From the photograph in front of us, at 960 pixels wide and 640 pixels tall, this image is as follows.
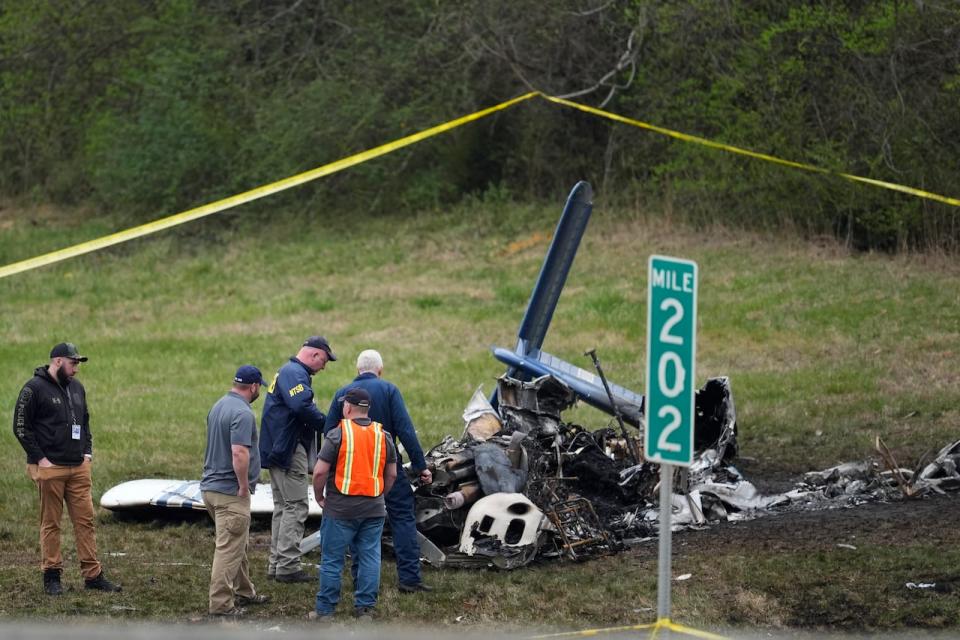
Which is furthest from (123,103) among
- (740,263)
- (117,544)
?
(117,544)

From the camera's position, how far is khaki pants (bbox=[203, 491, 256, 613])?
9039 mm

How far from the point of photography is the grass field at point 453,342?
31.3 ft

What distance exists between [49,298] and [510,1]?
Result: 11.5 meters

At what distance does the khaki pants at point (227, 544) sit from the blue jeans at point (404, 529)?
84 centimetres

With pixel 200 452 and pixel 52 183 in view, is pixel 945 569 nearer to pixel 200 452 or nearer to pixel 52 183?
pixel 200 452

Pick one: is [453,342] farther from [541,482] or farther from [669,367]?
[669,367]

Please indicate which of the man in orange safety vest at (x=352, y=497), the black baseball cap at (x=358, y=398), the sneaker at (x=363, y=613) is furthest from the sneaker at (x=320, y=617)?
the black baseball cap at (x=358, y=398)

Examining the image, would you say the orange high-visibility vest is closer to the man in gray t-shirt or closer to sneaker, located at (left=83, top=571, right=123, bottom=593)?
the man in gray t-shirt

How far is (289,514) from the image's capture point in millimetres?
10109

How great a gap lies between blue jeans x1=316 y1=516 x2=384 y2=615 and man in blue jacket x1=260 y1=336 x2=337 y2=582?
1068 millimetres

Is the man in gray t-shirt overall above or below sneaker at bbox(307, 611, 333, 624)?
above

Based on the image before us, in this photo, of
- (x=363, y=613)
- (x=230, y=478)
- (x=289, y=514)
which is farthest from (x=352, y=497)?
(x=289, y=514)

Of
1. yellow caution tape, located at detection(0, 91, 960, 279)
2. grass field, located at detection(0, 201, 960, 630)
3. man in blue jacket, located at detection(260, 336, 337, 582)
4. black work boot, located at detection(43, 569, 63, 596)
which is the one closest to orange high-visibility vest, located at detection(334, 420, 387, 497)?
grass field, located at detection(0, 201, 960, 630)

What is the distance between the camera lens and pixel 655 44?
28.8 m
